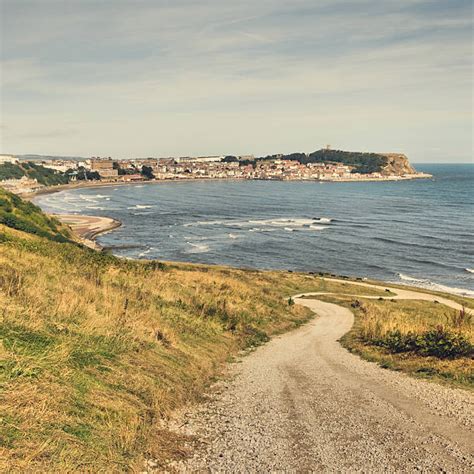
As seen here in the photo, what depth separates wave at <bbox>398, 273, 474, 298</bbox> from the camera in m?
53.8

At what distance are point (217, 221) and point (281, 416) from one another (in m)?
110

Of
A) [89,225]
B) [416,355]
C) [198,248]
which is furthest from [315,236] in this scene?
[416,355]

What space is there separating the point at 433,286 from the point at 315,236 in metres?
38.3

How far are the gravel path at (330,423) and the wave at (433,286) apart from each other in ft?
139

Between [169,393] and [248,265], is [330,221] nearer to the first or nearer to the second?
[248,265]

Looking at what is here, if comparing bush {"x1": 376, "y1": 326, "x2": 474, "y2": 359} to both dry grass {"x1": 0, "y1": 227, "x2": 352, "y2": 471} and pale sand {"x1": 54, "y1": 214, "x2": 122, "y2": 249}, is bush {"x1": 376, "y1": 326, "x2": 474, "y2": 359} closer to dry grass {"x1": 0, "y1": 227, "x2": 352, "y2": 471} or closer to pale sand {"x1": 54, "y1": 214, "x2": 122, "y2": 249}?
dry grass {"x1": 0, "y1": 227, "x2": 352, "y2": 471}

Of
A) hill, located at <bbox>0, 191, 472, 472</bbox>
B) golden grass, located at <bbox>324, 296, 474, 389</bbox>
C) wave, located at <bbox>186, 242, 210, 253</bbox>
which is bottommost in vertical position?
wave, located at <bbox>186, 242, 210, 253</bbox>

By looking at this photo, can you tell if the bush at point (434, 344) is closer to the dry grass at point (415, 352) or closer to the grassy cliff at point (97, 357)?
the dry grass at point (415, 352)

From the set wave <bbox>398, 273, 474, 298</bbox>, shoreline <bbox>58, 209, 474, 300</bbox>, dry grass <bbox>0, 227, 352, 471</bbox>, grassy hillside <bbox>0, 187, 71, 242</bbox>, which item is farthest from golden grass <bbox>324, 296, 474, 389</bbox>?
grassy hillside <bbox>0, 187, 71, 242</bbox>

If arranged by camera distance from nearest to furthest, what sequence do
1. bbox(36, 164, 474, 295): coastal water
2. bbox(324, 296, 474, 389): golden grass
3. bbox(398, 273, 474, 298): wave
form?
bbox(324, 296, 474, 389): golden grass → bbox(398, 273, 474, 298): wave → bbox(36, 164, 474, 295): coastal water

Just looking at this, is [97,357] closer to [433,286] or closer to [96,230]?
[433,286]

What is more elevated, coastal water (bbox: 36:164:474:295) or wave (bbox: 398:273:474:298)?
coastal water (bbox: 36:164:474:295)

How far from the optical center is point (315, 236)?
9381cm

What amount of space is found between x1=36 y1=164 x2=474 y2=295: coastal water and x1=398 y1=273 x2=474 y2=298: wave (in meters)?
0.13
